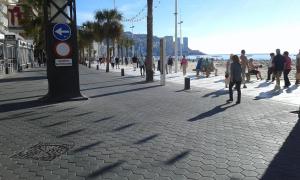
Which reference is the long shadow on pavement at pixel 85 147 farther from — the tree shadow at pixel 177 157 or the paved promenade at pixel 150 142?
the tree shadow at pixel 177 157

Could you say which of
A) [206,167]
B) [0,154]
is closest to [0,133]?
[0,154]

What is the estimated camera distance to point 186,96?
15469mm

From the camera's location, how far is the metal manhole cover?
6656 millimetres

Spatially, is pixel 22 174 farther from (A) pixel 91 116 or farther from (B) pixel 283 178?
(A) pixel 91 116

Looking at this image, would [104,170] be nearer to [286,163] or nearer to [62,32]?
[286,163]

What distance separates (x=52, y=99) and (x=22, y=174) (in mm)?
8309

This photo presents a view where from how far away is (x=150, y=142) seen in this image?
7.60 metres

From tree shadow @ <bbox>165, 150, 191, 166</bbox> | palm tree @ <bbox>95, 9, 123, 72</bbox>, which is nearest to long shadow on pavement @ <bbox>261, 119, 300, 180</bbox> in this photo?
tree shadow @ <bbox>165, 150, 191, 166</bbox>

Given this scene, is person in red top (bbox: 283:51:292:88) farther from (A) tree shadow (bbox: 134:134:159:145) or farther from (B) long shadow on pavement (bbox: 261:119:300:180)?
(A) tree shadow (bbox: 134:134:159:145)

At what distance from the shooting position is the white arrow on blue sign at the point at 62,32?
14.2 m

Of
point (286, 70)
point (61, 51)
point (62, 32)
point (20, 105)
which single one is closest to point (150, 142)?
point (20, 105)

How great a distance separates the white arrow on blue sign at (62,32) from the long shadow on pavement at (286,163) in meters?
8.95

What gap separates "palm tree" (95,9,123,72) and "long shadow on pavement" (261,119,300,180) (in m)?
37.2

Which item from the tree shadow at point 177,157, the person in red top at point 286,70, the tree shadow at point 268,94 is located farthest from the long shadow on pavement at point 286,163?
the person in red top at point 286,70
